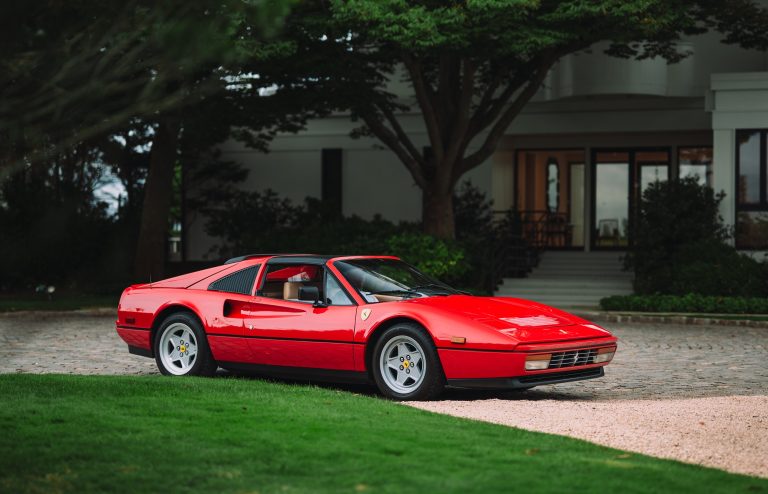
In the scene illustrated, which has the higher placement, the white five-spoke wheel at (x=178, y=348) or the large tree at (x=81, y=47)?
the large tree at (x=81, y=47)

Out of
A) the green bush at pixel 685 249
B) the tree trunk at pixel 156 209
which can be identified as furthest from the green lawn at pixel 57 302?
the green bush at pixel 685 249

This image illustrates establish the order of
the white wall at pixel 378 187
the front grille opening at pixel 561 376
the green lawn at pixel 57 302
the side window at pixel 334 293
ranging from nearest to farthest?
the front grille opening at pixel 561 376
the side window at pixel 334 293
the green lawn at pixel 57 302
the white wall at pixel 378 187

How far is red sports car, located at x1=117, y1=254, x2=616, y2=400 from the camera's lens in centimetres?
1002

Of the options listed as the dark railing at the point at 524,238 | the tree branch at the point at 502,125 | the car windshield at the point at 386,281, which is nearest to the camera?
the car windshield at the point at 386,281

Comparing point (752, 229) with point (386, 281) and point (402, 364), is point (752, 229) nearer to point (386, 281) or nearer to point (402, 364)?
point (386, 281)

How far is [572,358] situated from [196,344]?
12.6 ft

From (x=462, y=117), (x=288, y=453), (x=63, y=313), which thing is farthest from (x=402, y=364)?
(x=462, y=117)

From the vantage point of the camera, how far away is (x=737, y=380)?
12391 mm

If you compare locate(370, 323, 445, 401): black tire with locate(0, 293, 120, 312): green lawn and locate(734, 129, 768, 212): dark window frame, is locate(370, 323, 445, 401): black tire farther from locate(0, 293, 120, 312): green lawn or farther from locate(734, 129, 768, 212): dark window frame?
locate(734, 129, 768, 212): dark window frame

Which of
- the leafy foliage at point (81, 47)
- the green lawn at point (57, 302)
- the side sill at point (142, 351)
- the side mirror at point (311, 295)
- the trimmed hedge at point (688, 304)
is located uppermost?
the leafy foliage at point (81, 47)

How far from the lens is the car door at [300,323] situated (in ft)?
35.1

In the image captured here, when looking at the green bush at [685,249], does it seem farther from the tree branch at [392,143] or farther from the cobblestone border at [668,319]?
the tree branch at [392,143]

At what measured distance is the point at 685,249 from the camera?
2478 centimetres

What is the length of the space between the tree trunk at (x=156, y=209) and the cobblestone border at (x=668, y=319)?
11.2 m
